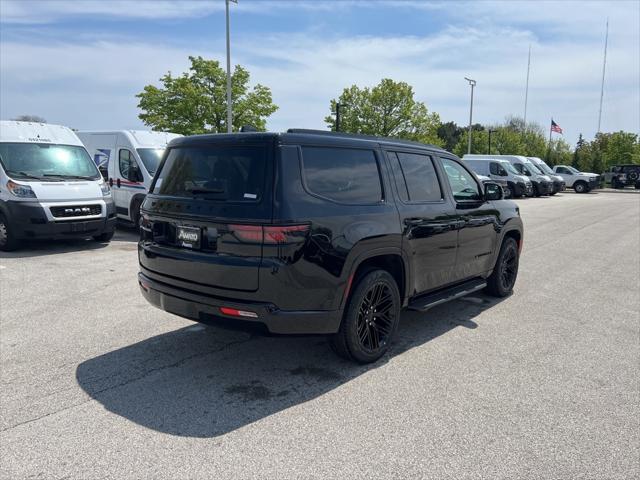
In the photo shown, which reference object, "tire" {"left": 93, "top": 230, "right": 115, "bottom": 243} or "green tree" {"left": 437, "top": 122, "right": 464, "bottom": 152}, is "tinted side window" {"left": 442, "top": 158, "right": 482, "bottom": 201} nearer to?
"tire" {"left": 93, "top": 230, "right": 115, "bottom": 243}

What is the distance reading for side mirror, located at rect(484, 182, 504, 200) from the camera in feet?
19.6

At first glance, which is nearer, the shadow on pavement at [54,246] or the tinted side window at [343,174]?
the tinted side window at [343,174]

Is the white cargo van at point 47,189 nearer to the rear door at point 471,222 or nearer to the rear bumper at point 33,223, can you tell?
the rear bumper at point 33,223

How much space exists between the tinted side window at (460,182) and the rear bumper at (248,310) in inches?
93.1

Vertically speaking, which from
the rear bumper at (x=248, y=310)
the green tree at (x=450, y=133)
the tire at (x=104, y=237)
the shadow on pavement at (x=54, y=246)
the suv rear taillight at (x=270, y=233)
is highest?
the green tree at (x=450, y=133)

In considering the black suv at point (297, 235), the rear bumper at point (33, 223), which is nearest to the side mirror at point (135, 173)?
the rear bumper at point (33, 223)

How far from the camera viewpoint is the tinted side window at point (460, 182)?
5482 mm

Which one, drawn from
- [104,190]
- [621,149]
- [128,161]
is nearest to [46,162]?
[104,190]

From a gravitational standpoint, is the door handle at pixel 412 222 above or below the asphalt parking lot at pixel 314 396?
above

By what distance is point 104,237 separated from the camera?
10.2 meters

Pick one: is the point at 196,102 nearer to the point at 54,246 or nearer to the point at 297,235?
the point at 54,246

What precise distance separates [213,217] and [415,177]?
2.10 metres

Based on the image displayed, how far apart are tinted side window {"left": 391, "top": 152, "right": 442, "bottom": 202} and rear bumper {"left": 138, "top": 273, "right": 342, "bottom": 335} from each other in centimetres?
146

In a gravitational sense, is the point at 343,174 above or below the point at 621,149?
below
